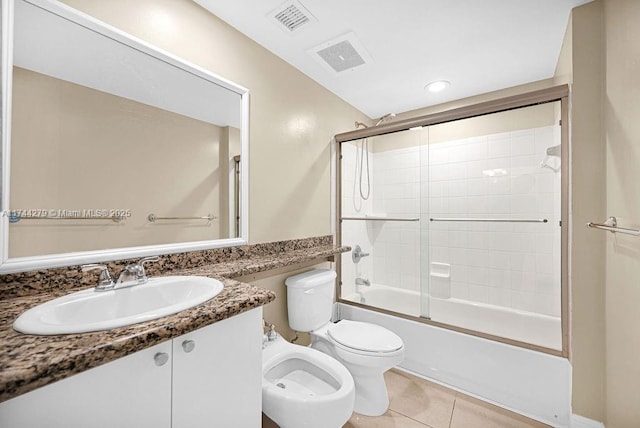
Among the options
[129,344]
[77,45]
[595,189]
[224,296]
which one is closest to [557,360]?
[595,189]

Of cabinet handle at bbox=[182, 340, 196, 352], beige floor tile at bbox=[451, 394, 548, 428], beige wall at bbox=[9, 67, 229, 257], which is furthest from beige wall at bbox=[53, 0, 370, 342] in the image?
beige floor tile at bbox=[451, 394, 548, 428]

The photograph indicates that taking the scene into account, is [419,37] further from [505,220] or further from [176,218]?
[176,218]

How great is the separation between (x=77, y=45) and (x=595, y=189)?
2.53 m

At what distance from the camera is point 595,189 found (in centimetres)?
143

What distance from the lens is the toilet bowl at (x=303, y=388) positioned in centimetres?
111

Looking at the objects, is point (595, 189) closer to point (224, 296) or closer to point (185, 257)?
point (224, 296)

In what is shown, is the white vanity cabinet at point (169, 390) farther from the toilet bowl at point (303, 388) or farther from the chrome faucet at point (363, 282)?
the chrome faucet at point (363, 282)

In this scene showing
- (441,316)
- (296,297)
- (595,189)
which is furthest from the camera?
(441,316)

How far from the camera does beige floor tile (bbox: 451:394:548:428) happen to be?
1.53 meters

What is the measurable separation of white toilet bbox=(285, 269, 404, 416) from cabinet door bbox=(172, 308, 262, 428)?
766 millimetres

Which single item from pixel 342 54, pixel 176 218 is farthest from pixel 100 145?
pixel 342 54

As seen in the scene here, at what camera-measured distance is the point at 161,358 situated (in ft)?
2.30

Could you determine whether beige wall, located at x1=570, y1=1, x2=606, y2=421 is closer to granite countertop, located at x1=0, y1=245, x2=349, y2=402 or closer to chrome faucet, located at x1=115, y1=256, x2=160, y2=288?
granite countertop, located at x1=0, y1=245, x2=349, y2=402

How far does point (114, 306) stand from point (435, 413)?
1.82 m
